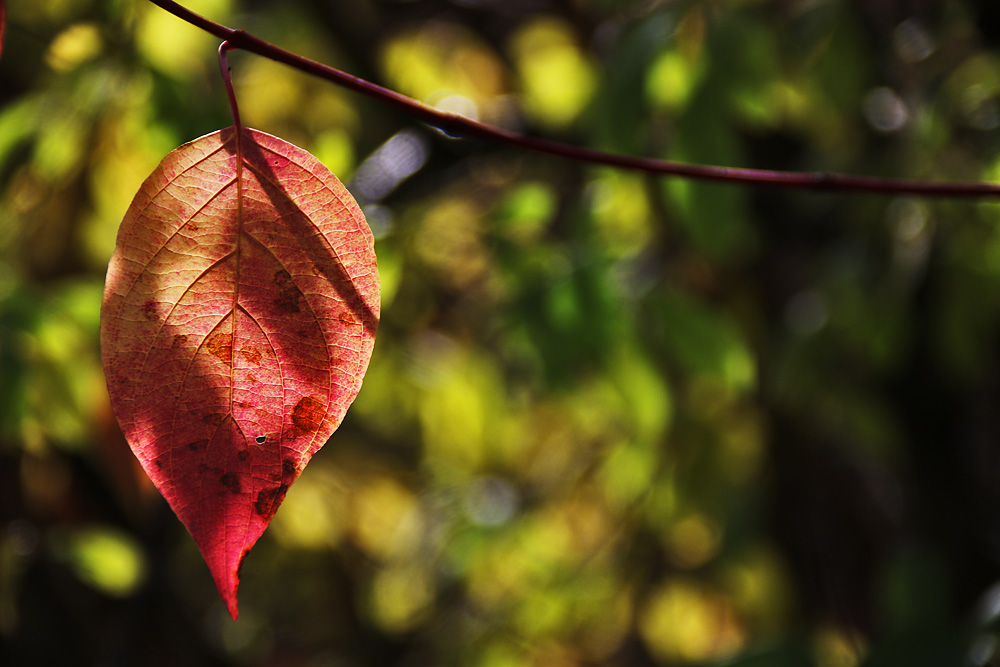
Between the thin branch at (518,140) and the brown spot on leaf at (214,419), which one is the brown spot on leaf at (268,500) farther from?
the thin branch at (518,140)

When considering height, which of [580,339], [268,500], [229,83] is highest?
[229,83]

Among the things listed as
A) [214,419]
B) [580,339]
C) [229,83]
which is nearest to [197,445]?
[214,419]

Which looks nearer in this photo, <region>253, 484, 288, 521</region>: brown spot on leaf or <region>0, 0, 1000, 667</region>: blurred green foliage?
<region>253, 484, 288, 521</region>: brown spot on leaf

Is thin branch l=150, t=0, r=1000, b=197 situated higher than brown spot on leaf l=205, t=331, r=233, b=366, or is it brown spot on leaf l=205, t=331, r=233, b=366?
thin branch l=150, t=0, r=1000, b=197

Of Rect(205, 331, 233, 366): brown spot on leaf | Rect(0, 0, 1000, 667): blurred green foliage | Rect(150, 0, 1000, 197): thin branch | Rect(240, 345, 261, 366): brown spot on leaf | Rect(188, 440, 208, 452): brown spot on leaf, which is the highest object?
Rect(150, 0, 1000, 197): thin branch

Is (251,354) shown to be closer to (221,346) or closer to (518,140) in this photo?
(221,346)

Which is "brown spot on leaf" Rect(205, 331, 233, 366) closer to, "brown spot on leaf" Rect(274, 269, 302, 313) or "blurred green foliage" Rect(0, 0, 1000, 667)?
"brown spot on leaf" Rect(274, 269, 302, 313)

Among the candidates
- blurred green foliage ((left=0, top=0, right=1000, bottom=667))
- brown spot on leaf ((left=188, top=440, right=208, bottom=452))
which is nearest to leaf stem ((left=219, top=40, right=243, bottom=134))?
brown spot on leaf ((left=188, top=440, right=208, bottom=452))
